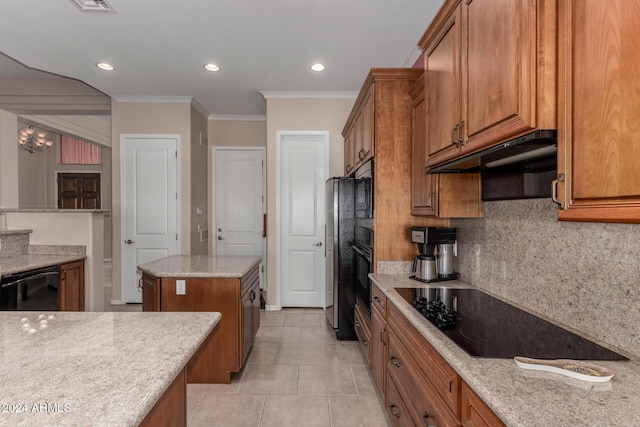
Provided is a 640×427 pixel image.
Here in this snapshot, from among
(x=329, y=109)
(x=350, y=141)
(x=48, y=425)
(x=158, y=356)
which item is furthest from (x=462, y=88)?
(x=329, y=109)

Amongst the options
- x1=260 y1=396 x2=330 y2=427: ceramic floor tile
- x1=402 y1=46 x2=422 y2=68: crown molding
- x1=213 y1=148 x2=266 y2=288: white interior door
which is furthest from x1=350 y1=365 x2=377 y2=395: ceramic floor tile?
x1=402 y1=46 x2=422 y2=68: crown molding

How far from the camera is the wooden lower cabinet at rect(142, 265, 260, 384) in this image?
2.54 meters

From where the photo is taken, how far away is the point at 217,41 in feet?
9.95

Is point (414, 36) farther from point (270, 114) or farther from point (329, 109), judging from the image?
point (270, 114)

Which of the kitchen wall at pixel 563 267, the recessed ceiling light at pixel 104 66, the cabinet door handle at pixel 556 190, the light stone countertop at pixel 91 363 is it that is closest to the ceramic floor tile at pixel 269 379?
the light stone countertop at pixel 91 363

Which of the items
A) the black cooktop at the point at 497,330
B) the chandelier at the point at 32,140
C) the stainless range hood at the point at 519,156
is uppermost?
the chandelier at the point at 32,140

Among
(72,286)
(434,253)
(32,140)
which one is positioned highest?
(32,140)

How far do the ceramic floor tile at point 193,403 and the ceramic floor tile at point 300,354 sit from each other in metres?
0.74

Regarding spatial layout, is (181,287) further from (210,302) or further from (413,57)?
(413,57)

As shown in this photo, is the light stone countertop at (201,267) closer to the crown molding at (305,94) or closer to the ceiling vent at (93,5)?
the ceiling vent at (93,5)

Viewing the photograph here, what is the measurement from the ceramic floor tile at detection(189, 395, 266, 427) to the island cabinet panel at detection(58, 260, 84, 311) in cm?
194

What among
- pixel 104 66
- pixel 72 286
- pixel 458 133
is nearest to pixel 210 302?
pixel 72 286

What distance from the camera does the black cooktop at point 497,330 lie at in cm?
113

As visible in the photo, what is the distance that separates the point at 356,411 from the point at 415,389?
0.93 metres
